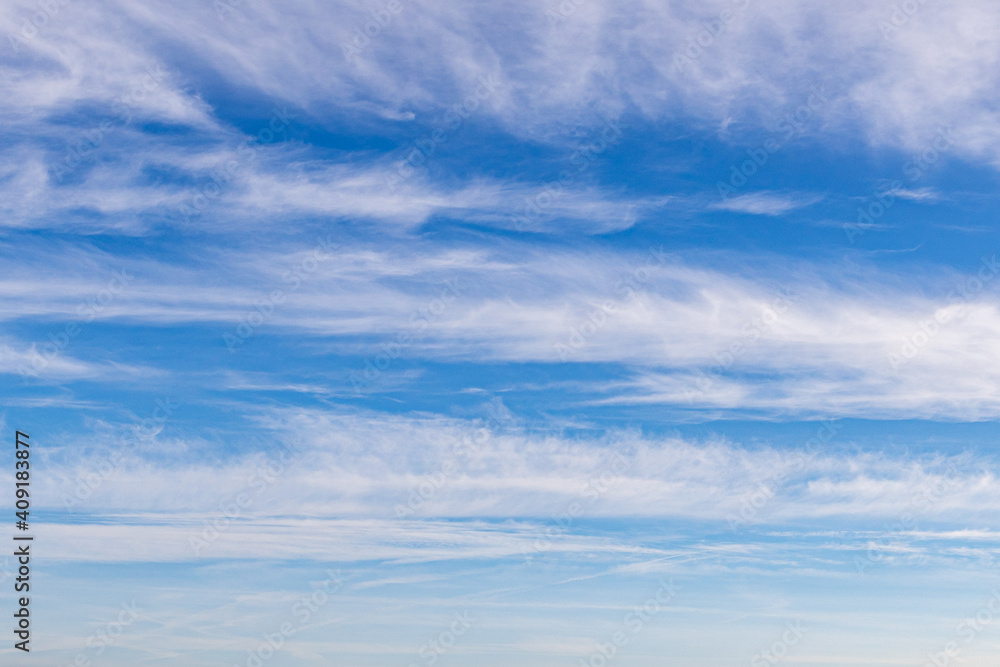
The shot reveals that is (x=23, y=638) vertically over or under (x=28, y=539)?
under

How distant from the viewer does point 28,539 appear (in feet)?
176

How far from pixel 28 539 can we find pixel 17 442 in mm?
8794

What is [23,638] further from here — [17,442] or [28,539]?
[17,442]

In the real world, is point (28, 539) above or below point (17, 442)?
below

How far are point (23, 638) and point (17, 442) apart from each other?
58.9ft

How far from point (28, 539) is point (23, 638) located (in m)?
9.21

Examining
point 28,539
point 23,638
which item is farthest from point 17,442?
point 23,638

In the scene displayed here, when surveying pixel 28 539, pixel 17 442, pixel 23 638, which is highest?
pixel 17 442

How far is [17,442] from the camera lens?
53.2 meters

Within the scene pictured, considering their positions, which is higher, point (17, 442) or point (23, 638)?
point (17, 442)

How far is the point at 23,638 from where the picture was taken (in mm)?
54312
